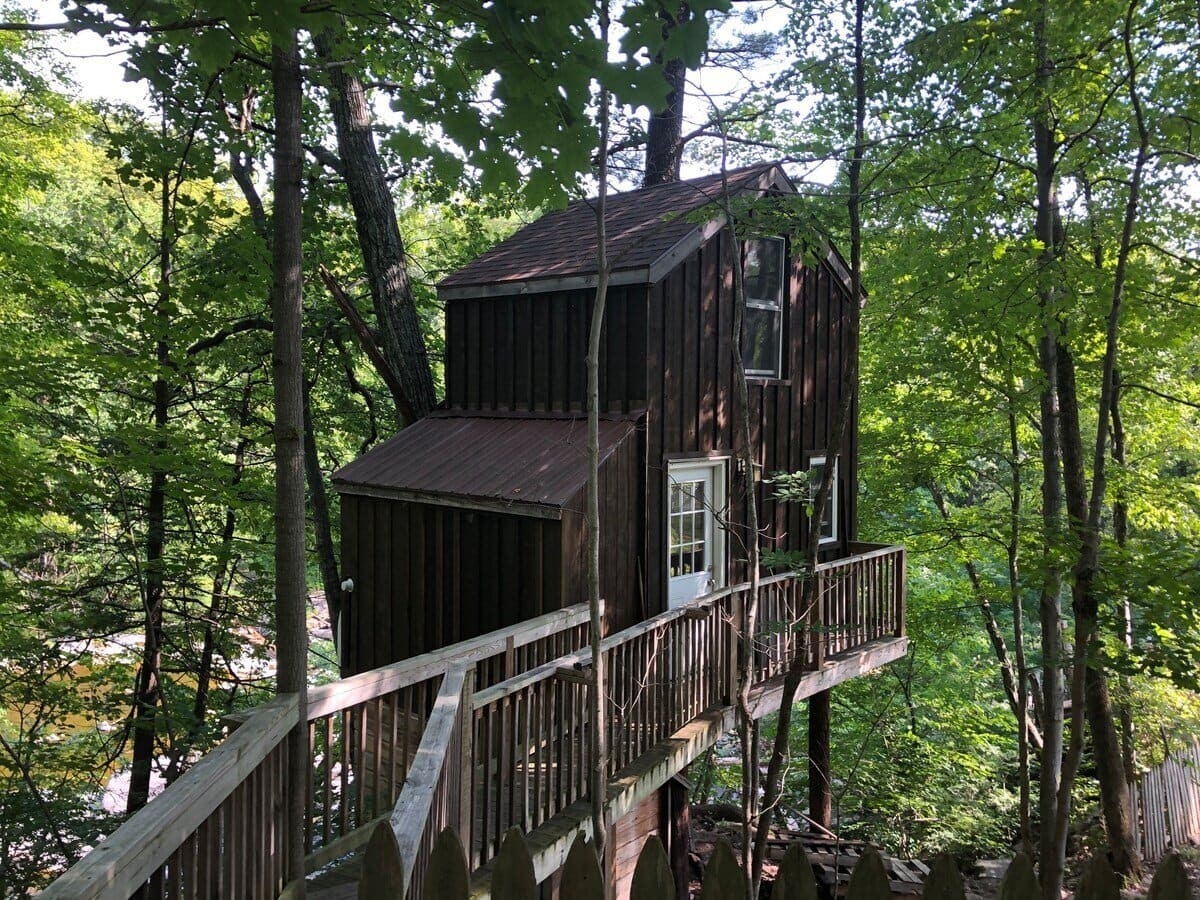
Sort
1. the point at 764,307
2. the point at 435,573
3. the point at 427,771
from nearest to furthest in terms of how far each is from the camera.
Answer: the point at 427,771 → the point at 435,573 → the point at 764,307

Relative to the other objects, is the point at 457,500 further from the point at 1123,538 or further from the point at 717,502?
the point at 1123,538

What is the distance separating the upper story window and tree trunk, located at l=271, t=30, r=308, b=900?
21.2 feet

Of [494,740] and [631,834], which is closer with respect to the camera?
[494,740]

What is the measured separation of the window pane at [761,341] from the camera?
9.27 metres

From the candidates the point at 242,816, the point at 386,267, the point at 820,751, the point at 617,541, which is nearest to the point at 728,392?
the point at 617,541

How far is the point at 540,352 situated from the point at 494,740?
4876mm

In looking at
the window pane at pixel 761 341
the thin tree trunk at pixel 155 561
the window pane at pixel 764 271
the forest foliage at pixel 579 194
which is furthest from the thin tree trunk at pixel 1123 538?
the thin tree trunk at pixel 155 561

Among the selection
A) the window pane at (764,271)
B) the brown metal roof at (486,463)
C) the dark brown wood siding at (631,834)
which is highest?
the window pane at (764,271)

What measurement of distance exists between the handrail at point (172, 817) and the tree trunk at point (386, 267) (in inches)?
283

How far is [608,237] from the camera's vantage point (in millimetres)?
8609

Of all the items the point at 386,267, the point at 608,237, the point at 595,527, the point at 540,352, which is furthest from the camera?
the point at 386,267

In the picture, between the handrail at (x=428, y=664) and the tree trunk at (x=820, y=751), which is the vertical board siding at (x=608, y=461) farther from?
the tree trunk at (x=820, y=751)

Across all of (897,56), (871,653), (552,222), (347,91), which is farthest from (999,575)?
(347,91)

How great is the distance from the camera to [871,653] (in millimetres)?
8961
